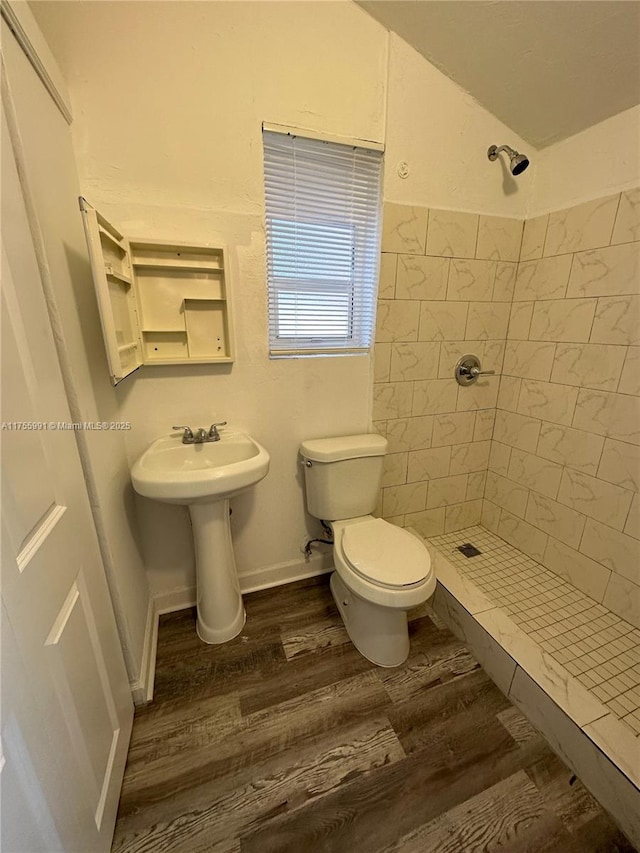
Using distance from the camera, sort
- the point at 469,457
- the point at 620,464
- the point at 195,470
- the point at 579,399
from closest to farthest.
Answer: the point at 195,470, the point at 620,464, the point at 579,399, the point at 469,457

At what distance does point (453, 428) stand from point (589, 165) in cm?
127

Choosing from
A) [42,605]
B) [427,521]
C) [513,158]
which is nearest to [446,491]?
[427,521]

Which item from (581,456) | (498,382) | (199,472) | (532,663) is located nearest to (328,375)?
(199,472)

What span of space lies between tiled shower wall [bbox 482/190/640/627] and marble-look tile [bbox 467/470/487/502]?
0.53 feet

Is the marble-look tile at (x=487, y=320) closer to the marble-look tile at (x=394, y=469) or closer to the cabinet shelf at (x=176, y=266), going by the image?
the marble-look tile at (x=394, y=469)

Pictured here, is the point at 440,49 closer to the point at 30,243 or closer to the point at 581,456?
the point at 30,243

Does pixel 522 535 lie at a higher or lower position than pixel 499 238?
lower

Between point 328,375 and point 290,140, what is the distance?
3.02 ft

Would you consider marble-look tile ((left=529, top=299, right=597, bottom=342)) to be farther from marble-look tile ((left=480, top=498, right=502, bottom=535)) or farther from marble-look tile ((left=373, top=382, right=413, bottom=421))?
marble-look tile ((left=480, top=498, right=502, bottom=535))

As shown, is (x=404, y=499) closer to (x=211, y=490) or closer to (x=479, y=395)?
(x=479, y=395)

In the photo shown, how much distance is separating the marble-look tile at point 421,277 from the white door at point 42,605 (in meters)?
1.31

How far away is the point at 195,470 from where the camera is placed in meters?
1.11

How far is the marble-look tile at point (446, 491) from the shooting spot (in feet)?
6.36

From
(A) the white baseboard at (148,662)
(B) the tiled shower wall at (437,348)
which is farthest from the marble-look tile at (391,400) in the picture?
(A) the white baseboard at (148,662)
